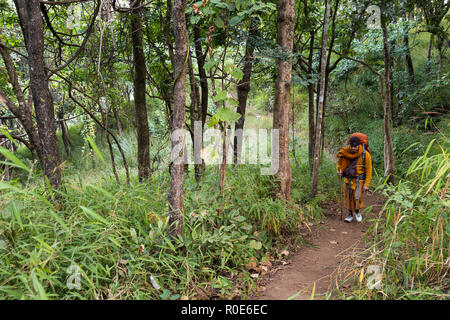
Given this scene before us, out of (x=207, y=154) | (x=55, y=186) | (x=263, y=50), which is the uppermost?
(x=263, y=50)

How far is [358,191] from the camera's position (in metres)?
5.08

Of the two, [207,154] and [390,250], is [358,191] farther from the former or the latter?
[207,154]

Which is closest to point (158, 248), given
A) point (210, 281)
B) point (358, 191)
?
point (210, 281)

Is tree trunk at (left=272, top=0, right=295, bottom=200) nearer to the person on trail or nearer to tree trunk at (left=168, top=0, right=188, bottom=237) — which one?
the person on trail

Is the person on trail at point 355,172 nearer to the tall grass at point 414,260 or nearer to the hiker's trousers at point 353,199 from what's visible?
the hiker's trousers at point 353,199

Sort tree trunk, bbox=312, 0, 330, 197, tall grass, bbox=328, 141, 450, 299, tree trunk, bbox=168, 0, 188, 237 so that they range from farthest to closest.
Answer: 1. tree trunk, bbox=312, 0, 330, 197
2. tree trunk, bbox=168, 0, 188, 237
3. tall grass, bbox=328, 141, 450, 299

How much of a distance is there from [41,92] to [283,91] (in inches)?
133

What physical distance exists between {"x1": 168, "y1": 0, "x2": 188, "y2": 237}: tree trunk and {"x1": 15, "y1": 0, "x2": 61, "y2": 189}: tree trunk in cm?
124

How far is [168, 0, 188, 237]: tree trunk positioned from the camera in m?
2.78

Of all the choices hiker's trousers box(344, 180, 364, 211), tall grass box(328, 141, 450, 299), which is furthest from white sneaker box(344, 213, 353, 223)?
tall grass box(328, 141, 450, 299)

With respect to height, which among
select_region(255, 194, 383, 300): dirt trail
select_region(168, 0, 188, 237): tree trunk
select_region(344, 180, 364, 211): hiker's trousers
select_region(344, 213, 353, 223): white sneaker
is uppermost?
select_region(168, 0, 188, 237): tree trunk

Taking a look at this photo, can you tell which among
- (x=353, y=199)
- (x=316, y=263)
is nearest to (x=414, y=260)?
(x=316, y=263)

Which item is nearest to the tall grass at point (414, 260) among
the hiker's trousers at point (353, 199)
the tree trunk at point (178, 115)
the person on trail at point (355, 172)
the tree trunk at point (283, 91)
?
the tree trunk at point (178, 115)
